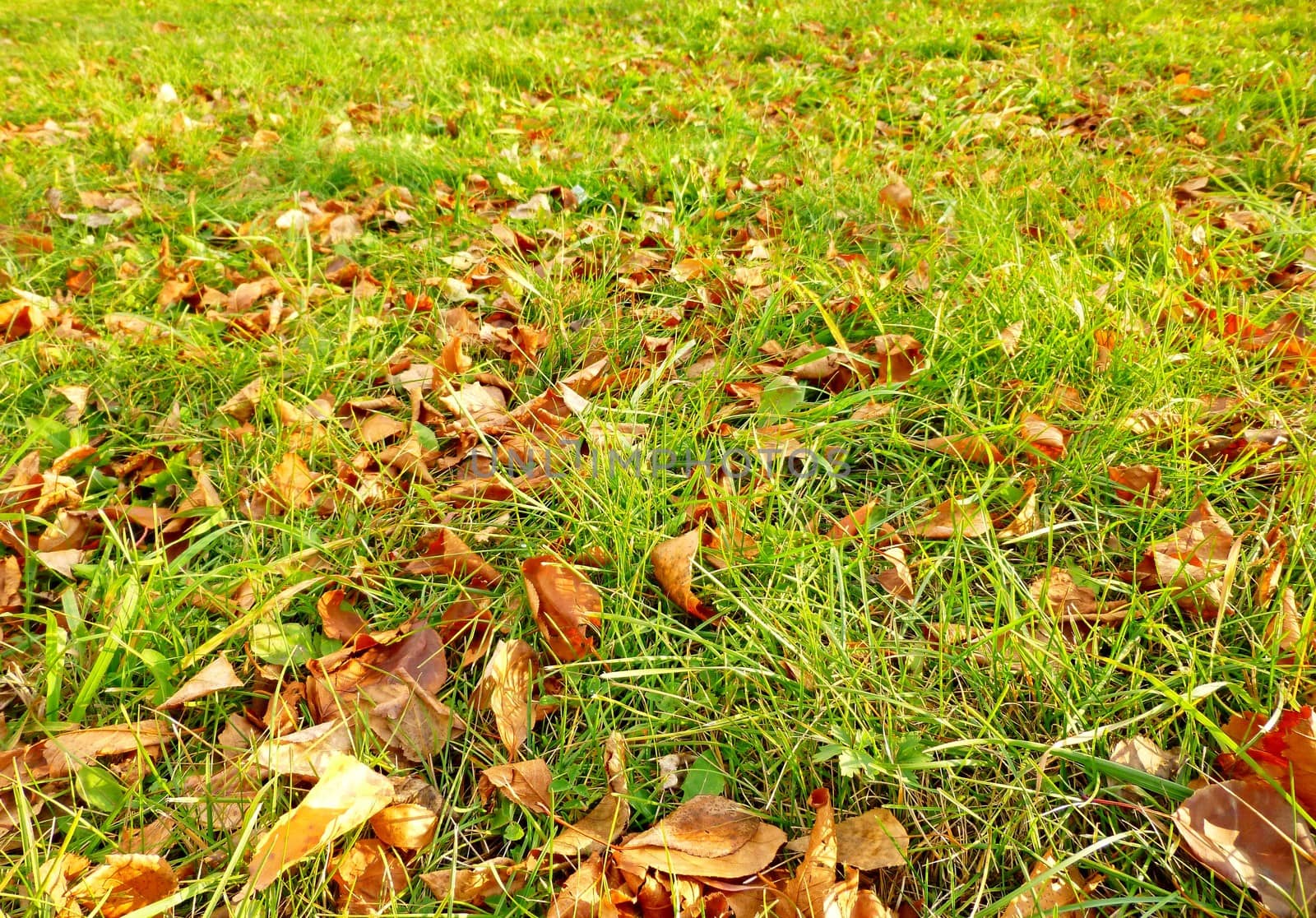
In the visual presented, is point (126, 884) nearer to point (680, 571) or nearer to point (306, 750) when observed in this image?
point (306, 750)

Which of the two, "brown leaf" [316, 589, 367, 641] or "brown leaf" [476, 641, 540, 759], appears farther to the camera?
"brown leaf" [316, 589, 367, 641]

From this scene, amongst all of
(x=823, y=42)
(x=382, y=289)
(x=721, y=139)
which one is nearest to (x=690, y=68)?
(x=823, y=42)

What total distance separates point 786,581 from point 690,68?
142 inches

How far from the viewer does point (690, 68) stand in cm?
409

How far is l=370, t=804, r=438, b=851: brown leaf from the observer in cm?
107

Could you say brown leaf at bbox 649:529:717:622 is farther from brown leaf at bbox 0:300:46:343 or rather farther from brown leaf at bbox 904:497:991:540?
brown leaf at bbox 0:300:46:343

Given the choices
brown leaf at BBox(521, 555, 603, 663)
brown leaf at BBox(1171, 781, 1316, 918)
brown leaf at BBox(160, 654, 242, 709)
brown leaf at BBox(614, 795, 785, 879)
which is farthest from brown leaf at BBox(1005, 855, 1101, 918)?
brown leaf at BBox(160, 654, 242, 709)

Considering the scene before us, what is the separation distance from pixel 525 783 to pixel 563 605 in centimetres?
29

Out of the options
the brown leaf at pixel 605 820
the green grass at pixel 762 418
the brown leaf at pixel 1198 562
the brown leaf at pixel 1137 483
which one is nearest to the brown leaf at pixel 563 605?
the green grass at pixel 762 418

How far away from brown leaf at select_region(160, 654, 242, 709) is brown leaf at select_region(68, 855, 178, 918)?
0.26 meters

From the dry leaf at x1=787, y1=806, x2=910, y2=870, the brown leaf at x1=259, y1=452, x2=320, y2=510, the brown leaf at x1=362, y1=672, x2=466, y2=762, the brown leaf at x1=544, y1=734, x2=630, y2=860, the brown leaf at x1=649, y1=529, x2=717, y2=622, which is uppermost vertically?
the brown leaf at x1=649, y1=529, x2=717, y2=622

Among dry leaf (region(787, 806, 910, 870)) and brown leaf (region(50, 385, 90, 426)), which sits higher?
dry leaf (region(787, 806, 910, 870))

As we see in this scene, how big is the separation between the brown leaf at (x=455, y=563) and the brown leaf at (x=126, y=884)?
0.58m

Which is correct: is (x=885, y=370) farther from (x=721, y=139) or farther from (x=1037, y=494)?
(x=721, y=139)
